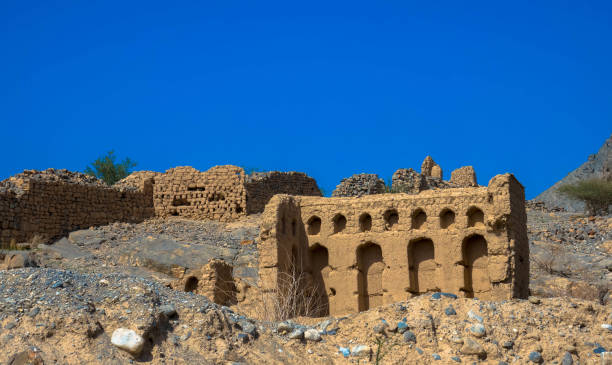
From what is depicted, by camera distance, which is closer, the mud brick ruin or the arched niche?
the arched niche

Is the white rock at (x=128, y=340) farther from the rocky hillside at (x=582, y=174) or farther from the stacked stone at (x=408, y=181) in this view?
the rocky hillside at (x=582, y=174)

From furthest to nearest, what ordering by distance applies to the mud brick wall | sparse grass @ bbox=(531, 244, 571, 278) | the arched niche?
the mud brick wall, sparse grass @ bbox=(531, 244, 571, 278), the arched niche

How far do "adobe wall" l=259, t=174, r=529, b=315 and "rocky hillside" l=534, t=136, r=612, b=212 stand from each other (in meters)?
28.1

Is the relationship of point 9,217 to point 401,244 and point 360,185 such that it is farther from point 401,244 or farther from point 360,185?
point 401,244

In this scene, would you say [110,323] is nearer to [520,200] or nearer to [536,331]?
[536,331]

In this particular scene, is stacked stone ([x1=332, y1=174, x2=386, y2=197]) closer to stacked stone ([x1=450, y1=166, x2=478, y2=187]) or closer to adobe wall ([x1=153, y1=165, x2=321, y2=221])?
adobe wall ([x1=153, y1=165, x2=321, y2=221])

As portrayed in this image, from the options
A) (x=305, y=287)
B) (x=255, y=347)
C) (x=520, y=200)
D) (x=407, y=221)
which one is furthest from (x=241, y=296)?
(x=255, y=347)

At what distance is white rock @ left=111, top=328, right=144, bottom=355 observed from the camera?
10.0 m

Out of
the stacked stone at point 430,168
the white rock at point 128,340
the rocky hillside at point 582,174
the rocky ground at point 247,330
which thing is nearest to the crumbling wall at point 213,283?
the rocky ground at point 247,330

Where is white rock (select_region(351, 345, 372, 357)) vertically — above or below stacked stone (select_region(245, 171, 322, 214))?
below

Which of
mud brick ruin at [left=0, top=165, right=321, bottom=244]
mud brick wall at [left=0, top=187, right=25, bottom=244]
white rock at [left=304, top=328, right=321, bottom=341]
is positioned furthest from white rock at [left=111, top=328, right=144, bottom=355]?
mud brick ruin at [left=0, top=165, right=321, bottom=244]

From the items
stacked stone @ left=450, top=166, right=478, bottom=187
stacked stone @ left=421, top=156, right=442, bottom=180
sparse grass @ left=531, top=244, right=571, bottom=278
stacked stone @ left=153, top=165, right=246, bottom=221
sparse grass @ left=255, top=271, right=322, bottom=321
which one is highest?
stacked stone @ left=421, top=156, right=442, bottom=180

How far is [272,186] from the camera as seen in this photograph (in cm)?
3394

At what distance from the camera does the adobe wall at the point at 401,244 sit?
18.9 metres
